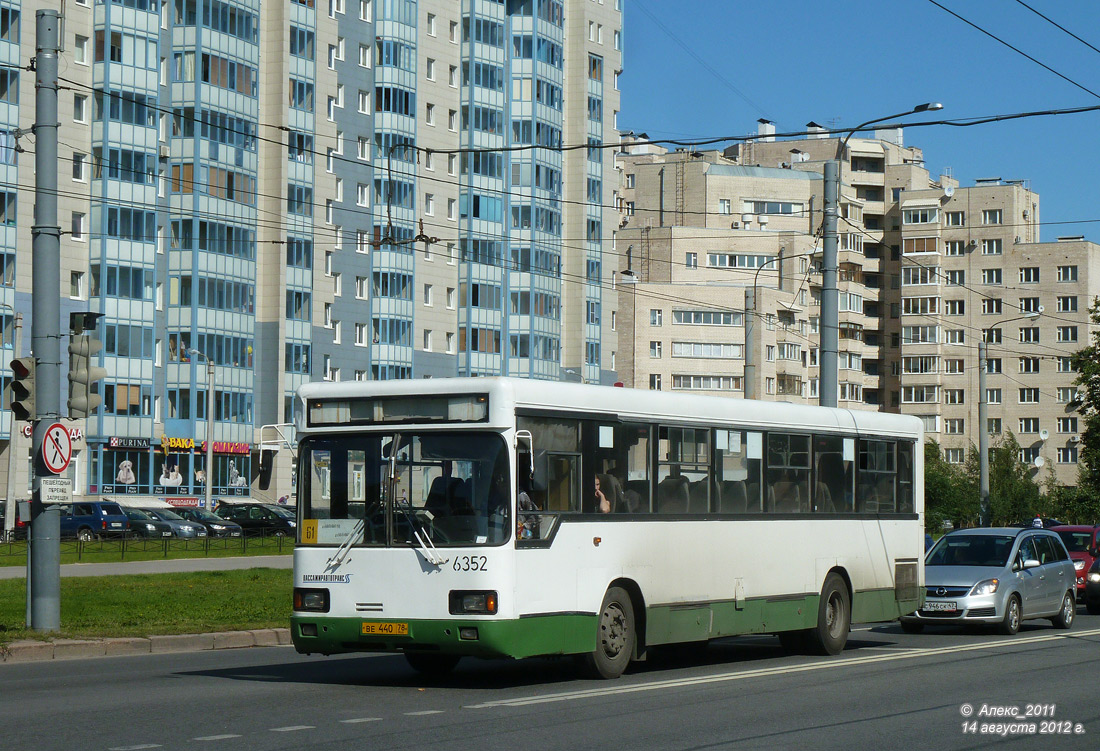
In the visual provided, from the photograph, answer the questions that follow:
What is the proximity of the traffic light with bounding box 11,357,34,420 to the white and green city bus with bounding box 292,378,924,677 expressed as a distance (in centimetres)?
537

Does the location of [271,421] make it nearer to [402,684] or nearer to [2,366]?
[2,366]

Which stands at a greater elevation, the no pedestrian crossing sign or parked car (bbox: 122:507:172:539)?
the no pedestrian crossing sign

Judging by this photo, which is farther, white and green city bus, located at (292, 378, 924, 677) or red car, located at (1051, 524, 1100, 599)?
red car, located at (1051, 524, 1100, 599)

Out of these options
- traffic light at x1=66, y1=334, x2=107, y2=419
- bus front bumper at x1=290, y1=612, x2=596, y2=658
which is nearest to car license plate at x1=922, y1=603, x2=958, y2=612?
bus front bumper at x1=290, y1=612, x2=596, y2=658

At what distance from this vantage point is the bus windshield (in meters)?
13.0

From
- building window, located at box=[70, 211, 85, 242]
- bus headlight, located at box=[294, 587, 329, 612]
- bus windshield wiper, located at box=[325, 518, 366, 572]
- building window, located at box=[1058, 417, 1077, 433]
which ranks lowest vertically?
bus headlight, located at box=[294, 587, 329, 612]

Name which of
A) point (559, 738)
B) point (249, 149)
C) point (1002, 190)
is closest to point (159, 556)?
point (559, 738)

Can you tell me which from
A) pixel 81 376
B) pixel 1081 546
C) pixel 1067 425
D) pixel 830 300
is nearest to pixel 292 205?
pixel 1081 546

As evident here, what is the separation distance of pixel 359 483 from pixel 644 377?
3826 inches

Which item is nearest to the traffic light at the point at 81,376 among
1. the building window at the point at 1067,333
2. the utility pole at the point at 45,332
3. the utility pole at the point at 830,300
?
the utility pole at the point at 45,332

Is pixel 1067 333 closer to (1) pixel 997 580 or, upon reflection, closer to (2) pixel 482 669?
(1) pixel 997 580

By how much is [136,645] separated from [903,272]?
110m

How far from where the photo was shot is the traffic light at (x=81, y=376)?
59.7ft

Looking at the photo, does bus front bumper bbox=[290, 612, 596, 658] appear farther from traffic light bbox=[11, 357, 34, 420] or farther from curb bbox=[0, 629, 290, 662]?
traffic light bbox=[11, 357, 34, 420]
